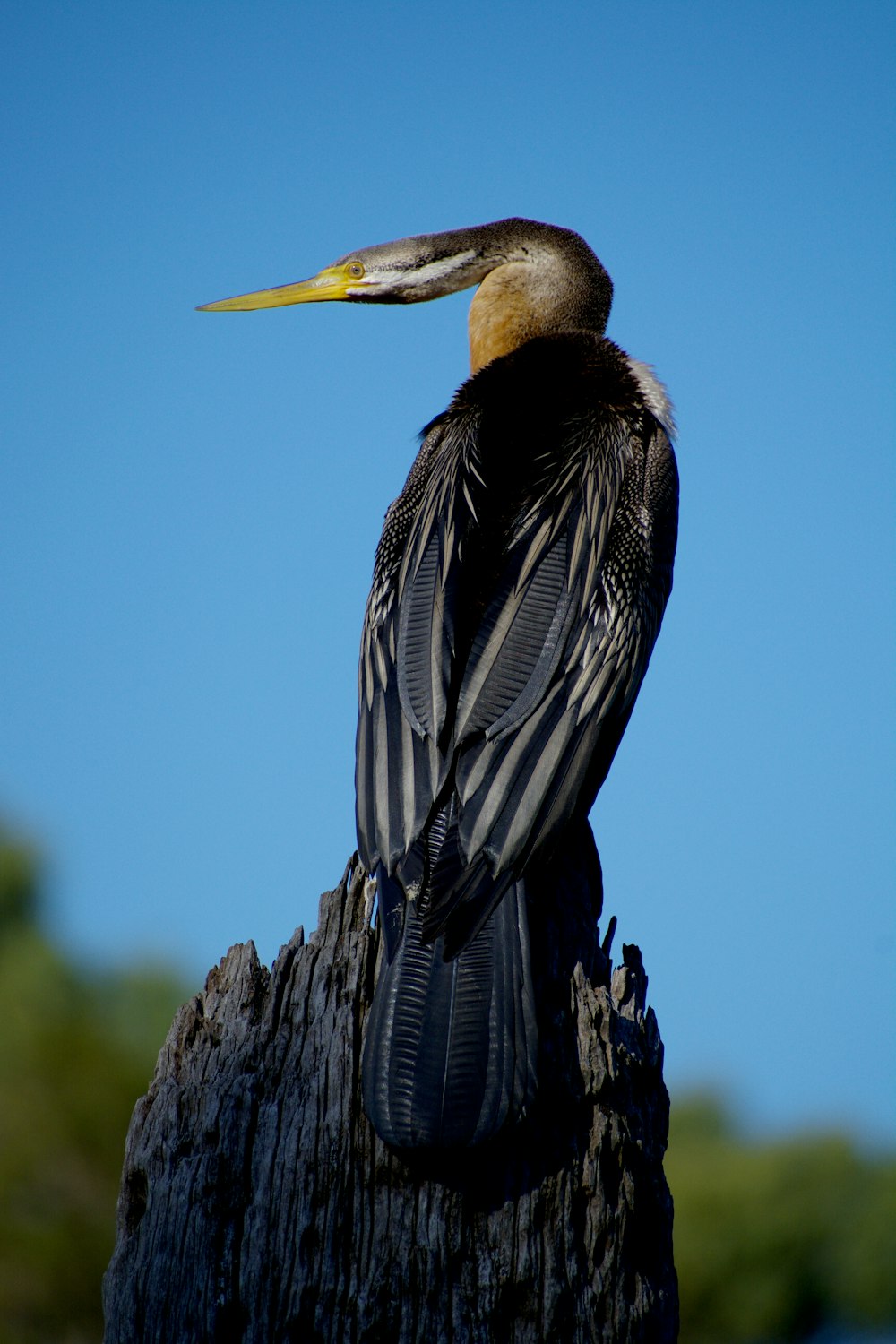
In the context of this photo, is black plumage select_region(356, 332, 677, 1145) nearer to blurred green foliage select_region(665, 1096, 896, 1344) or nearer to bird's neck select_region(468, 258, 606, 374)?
bird's neck select_region(468, 258, 606, 374)

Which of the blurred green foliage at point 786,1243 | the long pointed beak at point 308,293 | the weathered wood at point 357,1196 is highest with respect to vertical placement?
the long pointed beak at point 308,293

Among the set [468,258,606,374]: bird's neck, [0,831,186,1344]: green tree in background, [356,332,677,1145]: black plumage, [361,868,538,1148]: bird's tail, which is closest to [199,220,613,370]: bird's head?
[468,258,606,374]: bird's neck

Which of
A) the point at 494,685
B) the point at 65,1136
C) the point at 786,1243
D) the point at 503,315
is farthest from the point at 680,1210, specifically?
the point at 494,685

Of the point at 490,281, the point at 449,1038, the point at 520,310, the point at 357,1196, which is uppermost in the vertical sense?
the point at 490,281

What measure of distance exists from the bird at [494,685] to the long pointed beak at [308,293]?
1.37 m

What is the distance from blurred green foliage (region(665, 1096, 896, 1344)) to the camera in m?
9.60

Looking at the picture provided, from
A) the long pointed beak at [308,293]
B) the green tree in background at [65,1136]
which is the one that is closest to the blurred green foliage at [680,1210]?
the green tree in background at [65,1136]

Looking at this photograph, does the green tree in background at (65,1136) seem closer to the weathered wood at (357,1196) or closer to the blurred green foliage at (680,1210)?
the blurred green foliage at (680,1210)

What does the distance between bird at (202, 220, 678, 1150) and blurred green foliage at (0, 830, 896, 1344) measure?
295 inches

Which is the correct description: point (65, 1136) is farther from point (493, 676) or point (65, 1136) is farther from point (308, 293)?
point (493, 676)

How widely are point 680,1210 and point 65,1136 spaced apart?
5101 millimetres

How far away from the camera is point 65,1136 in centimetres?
952

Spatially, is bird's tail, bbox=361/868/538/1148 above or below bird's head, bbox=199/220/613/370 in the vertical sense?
below

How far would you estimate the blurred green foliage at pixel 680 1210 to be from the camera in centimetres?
902
